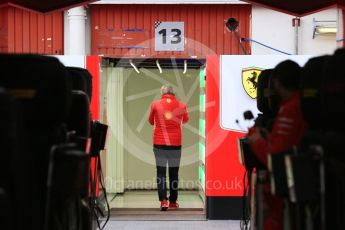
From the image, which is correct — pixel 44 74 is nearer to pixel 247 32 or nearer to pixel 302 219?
pixel 302 219

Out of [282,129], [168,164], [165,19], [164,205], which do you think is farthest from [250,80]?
[282,129]

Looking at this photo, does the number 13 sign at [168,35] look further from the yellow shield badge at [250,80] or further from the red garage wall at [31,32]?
the yellow shield badge at [250,80]

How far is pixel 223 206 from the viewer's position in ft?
28.3

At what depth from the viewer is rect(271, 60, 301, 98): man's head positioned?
15.6 feet

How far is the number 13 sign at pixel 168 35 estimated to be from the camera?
1145 cm

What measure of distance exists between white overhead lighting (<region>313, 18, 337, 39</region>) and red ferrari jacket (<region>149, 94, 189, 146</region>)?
3172 millimetres

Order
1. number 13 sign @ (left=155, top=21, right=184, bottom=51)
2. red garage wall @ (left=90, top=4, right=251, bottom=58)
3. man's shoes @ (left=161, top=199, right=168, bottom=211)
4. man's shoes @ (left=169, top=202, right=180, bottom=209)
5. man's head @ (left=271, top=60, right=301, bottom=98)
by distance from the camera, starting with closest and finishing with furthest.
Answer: man's head @ (left=271, top=60, right=301, bottom=98)
man's shoes @ (left=161, top=199, right=168, bottom=211)
man's shoes @ (left=169, top=202, right=180, bottom=209)
number 13 sign @ (left=155, top=21, right=184, bottom=51)
red garage wall @ (left=90, top=4, right=251, bottom=58)

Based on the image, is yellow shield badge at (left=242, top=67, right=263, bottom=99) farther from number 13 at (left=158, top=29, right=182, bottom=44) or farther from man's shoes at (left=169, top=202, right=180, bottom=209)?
number 13 at (left=158, top=29, right=182, bottom=44)

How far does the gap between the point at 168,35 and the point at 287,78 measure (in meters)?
6.94

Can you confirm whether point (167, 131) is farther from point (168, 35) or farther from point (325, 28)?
point (325, 28)

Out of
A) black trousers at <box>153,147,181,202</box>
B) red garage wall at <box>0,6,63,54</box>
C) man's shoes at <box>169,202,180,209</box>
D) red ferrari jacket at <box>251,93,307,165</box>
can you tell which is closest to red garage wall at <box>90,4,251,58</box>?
red garage wall at <box>0,6,63,54</box>

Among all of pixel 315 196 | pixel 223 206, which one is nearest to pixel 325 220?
pixel 315 196

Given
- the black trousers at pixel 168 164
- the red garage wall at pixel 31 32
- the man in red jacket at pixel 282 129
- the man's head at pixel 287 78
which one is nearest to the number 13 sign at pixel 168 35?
the red garage wall at pixel 31 32

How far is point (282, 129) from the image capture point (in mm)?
4586
